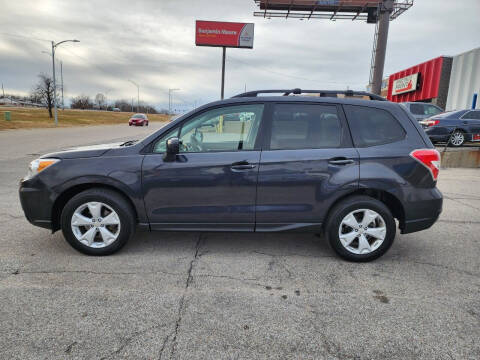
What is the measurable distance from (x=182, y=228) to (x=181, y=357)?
1593 mm

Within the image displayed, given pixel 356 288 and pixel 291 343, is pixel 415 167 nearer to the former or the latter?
pixel 356 288

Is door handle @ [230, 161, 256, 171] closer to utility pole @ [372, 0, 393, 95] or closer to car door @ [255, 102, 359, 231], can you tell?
car door @ [255, 102, 359, 231]

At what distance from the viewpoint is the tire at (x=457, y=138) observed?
451 inches

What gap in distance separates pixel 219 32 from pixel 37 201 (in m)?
28.2

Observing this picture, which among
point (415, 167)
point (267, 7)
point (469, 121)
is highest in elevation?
point (267, 7)

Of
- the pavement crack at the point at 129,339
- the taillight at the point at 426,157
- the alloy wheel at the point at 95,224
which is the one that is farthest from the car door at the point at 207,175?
the taillight at the point at 426,157

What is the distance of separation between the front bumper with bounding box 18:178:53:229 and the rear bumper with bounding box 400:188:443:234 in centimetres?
382

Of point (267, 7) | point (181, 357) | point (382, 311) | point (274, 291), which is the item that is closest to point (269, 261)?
point (274, 291)

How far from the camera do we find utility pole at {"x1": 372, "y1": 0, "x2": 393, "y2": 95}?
1853 centimetres

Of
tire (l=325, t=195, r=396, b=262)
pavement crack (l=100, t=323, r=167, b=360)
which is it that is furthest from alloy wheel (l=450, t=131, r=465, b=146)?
pavement crack (l=100, t=323, r=167, b=360)

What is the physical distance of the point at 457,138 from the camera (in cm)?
1152

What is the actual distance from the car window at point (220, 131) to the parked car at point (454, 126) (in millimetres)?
10001

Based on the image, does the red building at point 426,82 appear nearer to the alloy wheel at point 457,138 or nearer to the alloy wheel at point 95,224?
the alloy wheel at point 457,138

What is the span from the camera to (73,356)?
2066 millimetres
